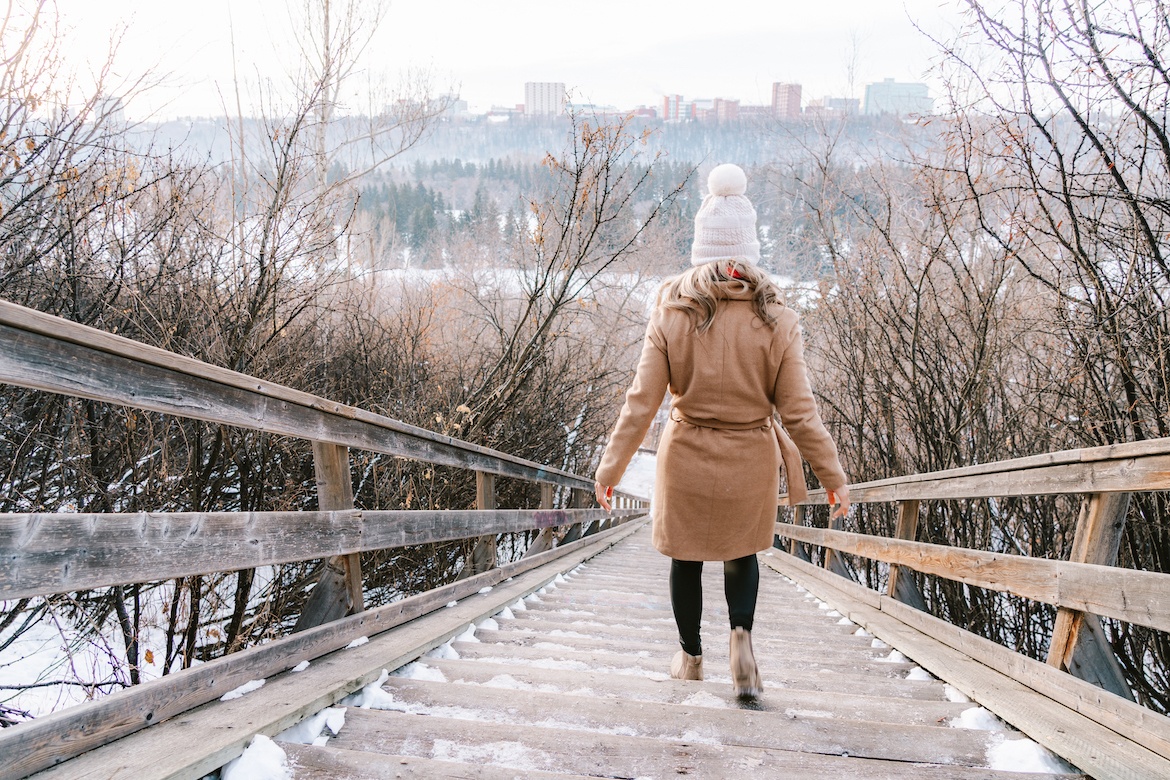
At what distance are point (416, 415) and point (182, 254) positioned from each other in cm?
253

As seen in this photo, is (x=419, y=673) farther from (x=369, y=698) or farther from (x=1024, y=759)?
(x=1024, y=759)

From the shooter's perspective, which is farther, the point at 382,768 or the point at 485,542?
the point at 485,542

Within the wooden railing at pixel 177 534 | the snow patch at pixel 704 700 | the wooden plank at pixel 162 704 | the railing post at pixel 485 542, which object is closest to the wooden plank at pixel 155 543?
the wooden railing at pixel 177 534

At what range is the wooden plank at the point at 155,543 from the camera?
1.25 metres

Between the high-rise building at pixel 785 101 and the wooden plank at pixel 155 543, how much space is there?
8.63 meters

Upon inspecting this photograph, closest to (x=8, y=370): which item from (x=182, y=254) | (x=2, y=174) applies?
(x=2, y=174)

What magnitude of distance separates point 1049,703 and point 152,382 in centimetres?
255

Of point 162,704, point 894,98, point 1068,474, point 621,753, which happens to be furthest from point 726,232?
point 894,98

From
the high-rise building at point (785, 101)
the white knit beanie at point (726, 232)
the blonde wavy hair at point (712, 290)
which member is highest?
the high-rise building at point (785, 101)

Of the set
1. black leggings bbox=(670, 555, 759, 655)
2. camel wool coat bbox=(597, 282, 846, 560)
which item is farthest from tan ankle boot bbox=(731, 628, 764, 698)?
camel wool coat bbox=(597, 282, 846, 560)

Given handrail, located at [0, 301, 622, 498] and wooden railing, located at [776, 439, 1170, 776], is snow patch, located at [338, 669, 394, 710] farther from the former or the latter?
wooden railing, located at [776, 439, 1170, 776]

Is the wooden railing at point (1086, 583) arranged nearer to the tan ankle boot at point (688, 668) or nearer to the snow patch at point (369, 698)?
the tan ankle boot at point (688, 668)

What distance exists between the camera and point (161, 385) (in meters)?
1.65

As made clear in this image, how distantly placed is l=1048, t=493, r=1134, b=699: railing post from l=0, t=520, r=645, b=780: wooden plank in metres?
2.09
